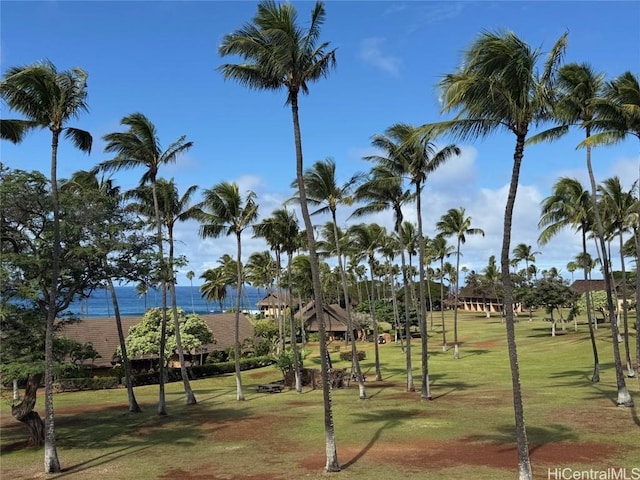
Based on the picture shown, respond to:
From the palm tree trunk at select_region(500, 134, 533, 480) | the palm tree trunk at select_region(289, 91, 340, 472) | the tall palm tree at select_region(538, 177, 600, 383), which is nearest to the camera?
the palm tree trunk at select_region(500, 134, 533, 480)

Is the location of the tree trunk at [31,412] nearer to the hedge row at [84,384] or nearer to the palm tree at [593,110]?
the hedge row at [84,384]

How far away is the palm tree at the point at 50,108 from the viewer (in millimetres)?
17656

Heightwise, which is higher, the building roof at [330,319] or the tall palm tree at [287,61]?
the tall palm tree at [287,61]

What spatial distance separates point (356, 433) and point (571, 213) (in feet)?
65.2

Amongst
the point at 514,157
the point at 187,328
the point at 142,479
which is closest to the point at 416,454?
the point at 142,479

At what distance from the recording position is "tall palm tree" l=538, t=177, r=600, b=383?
30.1 metres

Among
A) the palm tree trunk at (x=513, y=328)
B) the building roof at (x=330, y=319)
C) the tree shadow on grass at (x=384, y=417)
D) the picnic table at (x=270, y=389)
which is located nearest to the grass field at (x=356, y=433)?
the tree shadow on grass at (x=384, y=417)

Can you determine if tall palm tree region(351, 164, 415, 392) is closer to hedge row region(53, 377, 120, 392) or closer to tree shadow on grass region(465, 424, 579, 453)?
tree shadow on grass region(465, 424, 579, 453)

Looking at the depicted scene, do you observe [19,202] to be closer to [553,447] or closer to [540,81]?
[540,81]

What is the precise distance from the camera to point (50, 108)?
61.4 ft

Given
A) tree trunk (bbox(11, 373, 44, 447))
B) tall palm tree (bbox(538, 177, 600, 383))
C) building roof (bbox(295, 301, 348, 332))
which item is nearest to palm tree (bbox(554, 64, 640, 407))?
tall palm tree (bbox(538, 177, 600, 383))

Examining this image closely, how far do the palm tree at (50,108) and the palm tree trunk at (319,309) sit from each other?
8.12 meters

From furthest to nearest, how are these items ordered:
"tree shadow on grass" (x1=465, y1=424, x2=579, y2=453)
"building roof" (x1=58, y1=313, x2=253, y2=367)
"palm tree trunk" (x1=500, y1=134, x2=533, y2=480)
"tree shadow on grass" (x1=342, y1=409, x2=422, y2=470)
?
"building roof" (x1=58, y1=313, x2=253, y2=367) → "tree shadow on grass" (x1=342, y1=409, x2=422, y2=470) → "tree shadow on grass" (x1=465, y1=424, x2=579, y2=453) → "palm tree trunk" (x1=500, y1=134, x2=533, y2=480)

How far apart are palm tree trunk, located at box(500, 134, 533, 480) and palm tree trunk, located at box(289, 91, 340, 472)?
5.30 m
